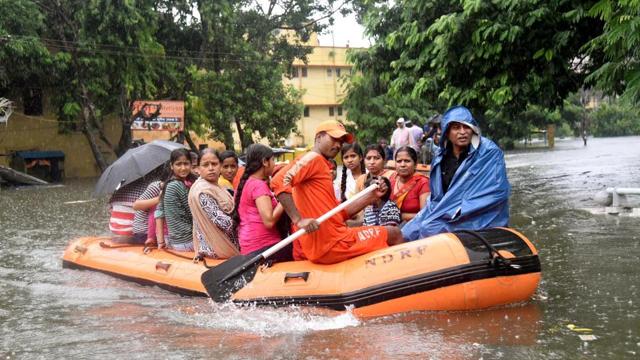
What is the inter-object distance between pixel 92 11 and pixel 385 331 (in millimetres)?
19922

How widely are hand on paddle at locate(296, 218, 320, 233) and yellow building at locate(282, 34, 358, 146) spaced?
41.0 meters

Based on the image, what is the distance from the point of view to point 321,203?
507 centimetres

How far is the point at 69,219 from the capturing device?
12.9 metres

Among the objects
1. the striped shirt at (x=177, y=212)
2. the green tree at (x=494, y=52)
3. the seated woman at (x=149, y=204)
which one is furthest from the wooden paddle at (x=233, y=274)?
the green tree at (x=494, y=52)

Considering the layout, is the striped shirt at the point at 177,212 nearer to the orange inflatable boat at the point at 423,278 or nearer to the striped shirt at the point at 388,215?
the orange inflatable boat at the point at 423,278

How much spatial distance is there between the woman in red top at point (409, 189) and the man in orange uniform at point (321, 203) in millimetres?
699

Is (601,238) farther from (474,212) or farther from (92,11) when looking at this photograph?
(92,11)

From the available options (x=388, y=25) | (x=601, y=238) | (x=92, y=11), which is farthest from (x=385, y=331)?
(x=92, y=11)

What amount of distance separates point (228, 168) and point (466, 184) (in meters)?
2.60

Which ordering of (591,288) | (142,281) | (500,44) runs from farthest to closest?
(500,44) → (142,281) → (591,288)

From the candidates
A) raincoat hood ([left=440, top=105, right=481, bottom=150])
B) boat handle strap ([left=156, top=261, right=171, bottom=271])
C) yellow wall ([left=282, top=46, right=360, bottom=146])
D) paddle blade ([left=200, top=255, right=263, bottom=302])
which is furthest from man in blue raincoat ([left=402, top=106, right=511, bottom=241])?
yellow wall ([left=282, top=46, right=360, bottom=146])

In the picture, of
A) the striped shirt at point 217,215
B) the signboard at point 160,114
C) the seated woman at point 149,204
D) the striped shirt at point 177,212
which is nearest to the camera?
the striped shirt at point 217,215

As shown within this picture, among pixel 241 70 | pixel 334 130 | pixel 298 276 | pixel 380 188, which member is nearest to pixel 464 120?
pixel 380 188

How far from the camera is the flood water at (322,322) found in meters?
4.38
